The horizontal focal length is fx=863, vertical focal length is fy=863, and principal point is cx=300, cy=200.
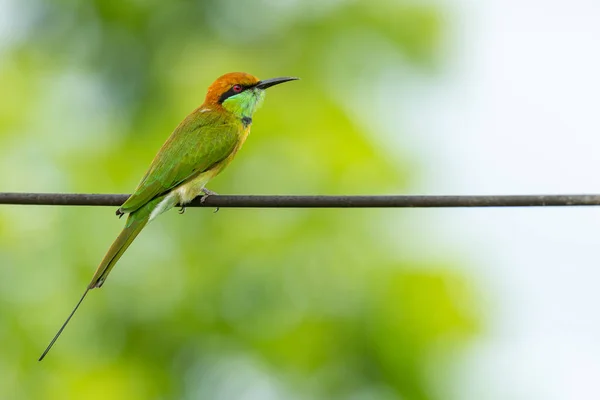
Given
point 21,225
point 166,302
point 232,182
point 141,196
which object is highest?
point 141,196

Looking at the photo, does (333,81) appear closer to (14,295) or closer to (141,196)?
(14,295)

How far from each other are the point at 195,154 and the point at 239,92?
705mm

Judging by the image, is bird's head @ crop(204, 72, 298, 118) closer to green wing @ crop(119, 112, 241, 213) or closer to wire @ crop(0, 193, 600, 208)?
green wing @ crop(119, 112, 241, 213)

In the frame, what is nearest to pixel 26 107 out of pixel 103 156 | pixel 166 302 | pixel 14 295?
pixel 103 156

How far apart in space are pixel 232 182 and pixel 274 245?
100cm

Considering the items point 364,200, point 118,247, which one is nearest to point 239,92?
point 118,247

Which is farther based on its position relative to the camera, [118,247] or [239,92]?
[239,92]

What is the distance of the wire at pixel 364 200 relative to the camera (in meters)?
2.66

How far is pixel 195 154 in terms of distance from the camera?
448cm

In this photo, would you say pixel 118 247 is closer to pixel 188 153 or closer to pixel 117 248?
pixel 117 248

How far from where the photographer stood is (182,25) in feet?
46.1

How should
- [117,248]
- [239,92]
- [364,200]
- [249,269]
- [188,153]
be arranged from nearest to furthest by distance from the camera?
1. [364,200]
2. [117,248]
3. [188,153]
4. [239,92]
5. [249,269]

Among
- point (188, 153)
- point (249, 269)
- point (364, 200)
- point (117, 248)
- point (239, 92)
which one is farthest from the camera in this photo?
point (249, 269)

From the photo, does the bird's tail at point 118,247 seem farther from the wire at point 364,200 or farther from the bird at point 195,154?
the wire at point 364,200
